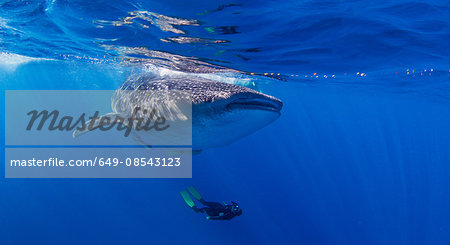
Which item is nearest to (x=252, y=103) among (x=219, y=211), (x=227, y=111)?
(x=227, y=111)

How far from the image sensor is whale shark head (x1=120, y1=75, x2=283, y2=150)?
2.65 m

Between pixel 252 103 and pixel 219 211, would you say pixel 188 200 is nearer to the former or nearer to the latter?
pixel 219 211

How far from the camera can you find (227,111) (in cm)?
271

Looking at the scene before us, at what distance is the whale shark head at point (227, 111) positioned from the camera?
8.71 ft

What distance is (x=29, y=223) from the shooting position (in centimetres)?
1959

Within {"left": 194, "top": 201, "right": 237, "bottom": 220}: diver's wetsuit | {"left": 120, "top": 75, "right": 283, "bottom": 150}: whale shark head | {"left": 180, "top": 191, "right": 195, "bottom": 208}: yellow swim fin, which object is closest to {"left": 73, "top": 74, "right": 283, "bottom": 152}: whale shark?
{"left": 120, "top": 75, "right": 283, "bottom": 150}: whale shark head

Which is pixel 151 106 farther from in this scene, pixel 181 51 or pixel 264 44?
pixel 181 51

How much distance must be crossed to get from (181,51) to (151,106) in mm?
6026

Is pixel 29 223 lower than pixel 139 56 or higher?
lower

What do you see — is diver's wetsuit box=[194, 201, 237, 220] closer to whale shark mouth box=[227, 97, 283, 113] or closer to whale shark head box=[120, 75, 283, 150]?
whale shark head box=[120, 75, 283, 150]

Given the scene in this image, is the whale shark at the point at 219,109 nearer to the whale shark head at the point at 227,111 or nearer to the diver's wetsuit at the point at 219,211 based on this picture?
the whale shark head at the point at 227,111

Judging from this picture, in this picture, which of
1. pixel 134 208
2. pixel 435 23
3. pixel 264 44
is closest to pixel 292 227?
pixel 134 208

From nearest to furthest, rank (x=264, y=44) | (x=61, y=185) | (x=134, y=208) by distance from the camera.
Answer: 1. (x=264, y=44)
2. (x=134, y=208)
3. (x=61, y=185)

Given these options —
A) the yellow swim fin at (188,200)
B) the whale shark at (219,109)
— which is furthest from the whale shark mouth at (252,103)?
the yellow swim fin at (188,200)
